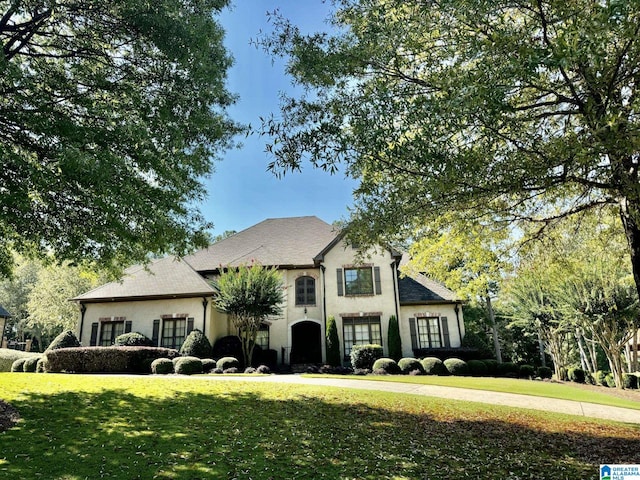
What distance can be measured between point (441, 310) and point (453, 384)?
307 inches

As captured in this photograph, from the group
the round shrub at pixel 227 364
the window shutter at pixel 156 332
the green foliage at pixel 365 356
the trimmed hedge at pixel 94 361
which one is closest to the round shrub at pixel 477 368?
the green foliage at pixel 365 356

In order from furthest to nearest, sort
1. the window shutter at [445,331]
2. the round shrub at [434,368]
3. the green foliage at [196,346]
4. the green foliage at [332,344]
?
1. the window shutter at [445,331]
2. the green foliage at [332,344]
3. the green foliage at [196,346]
4. the round shrub at [434,368]

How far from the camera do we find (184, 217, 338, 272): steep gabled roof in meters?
23.1

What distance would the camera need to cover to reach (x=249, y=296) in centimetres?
1812

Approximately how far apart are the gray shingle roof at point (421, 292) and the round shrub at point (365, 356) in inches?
138

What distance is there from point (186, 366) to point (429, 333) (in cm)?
1216

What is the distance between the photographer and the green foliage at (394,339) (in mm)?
19703

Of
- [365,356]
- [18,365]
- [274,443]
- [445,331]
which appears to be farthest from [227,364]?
[274,443]

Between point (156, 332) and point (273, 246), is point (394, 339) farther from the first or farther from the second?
point (156, 332)

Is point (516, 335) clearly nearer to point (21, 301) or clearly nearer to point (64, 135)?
point (64, 135)

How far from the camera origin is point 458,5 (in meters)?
4.88

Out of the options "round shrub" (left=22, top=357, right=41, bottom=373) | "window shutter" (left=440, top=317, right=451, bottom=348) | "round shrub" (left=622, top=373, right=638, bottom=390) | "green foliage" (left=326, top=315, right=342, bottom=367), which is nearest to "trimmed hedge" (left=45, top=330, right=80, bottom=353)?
"round shrub" (left=22, top=357, right=41, bottom=373)

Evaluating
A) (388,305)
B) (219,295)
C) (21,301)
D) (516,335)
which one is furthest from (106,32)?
(21,301)

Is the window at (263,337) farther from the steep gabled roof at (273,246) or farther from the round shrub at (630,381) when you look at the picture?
the round shrub at (630,381)
